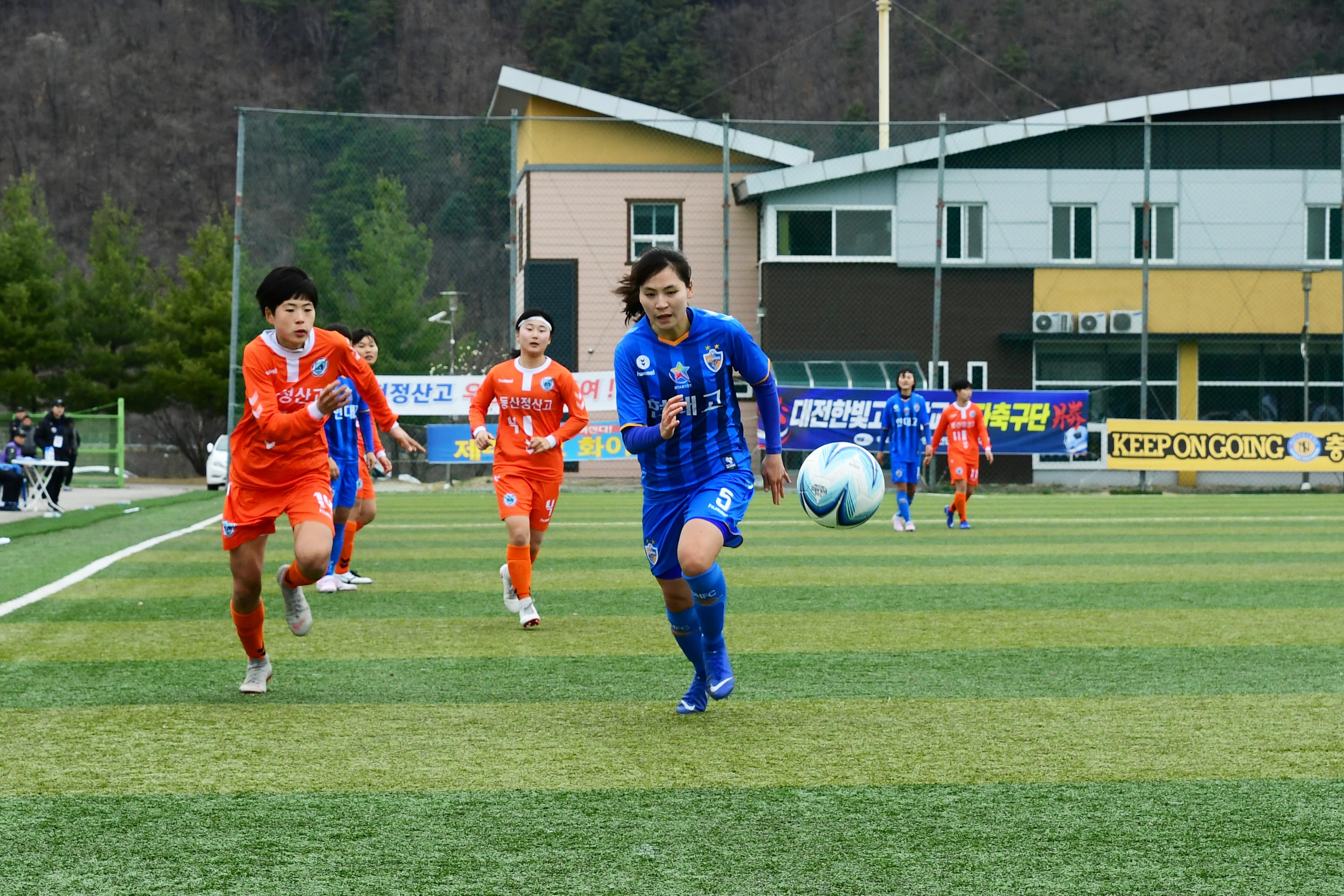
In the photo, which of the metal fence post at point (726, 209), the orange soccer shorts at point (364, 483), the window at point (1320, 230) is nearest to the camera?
the orange soccer shorts at point (364, 483)

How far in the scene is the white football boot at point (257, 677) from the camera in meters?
7.05

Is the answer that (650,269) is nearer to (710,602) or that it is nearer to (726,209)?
(710,602)

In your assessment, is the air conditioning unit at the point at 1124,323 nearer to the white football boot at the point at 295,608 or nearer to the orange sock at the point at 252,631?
the white football boot at the point at 295,608

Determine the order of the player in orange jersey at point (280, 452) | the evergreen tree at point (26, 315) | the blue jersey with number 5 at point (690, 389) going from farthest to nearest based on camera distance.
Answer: the evergreen tree at point (26, 315)
the player in orange jersey at point (280, 452)
the blue jersey with number 5 at point (690, 389)

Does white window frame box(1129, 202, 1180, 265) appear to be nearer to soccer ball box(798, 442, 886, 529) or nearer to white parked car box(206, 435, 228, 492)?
white parked car box(206, 435, 228, 492)

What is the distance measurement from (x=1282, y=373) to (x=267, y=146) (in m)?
22.1

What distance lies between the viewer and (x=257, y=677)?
7.11 meters

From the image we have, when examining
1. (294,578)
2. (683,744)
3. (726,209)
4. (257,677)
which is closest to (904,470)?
(726,209)

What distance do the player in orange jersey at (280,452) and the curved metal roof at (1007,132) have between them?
2629cm

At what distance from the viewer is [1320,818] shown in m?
4.55

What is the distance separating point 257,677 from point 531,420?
3486 millimetres

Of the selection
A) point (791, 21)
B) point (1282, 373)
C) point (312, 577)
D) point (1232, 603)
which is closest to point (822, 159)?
point (1282, 373)

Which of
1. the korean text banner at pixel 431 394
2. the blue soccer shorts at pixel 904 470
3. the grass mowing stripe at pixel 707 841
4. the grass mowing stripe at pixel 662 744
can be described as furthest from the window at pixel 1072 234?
the grass mowing stripe at pixel 707 841

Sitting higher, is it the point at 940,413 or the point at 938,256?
the point at 938,256
